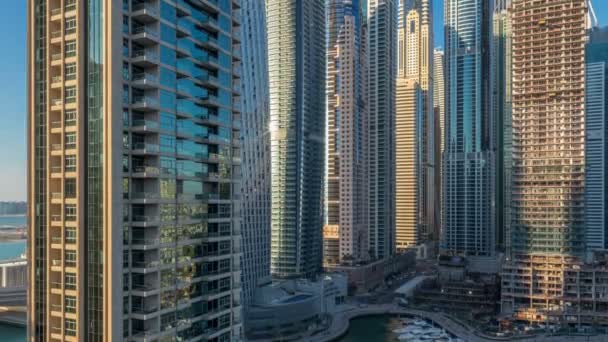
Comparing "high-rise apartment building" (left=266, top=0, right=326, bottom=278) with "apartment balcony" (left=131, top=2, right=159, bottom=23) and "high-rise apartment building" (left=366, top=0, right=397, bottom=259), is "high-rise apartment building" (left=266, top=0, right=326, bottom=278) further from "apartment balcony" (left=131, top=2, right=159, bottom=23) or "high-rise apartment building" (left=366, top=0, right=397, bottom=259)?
"apartment balcony" (left=131, top=2, right=159, bottom=23)

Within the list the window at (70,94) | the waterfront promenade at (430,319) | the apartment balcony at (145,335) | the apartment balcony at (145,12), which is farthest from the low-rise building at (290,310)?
the apartment balcony at (145,12)

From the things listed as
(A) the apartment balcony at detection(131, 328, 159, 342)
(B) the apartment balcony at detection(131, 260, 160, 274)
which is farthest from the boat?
(B) the apartment balcony at detection(131, 260, 160, 274)

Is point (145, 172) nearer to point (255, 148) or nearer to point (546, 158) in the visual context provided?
point (255, 148)

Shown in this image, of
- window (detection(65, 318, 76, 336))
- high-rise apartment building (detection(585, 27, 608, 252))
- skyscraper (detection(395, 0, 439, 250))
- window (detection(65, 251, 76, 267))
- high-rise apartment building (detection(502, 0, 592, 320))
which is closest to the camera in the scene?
window (detection(65, 318, 76, 336))

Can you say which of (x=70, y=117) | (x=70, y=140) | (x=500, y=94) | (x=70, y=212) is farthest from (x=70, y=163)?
(x=500, y=94)

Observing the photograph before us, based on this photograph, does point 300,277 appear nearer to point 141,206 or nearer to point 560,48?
point 560,48

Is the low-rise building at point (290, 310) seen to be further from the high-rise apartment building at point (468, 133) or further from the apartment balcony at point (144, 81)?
the apartment balcony at point (144, 81)
